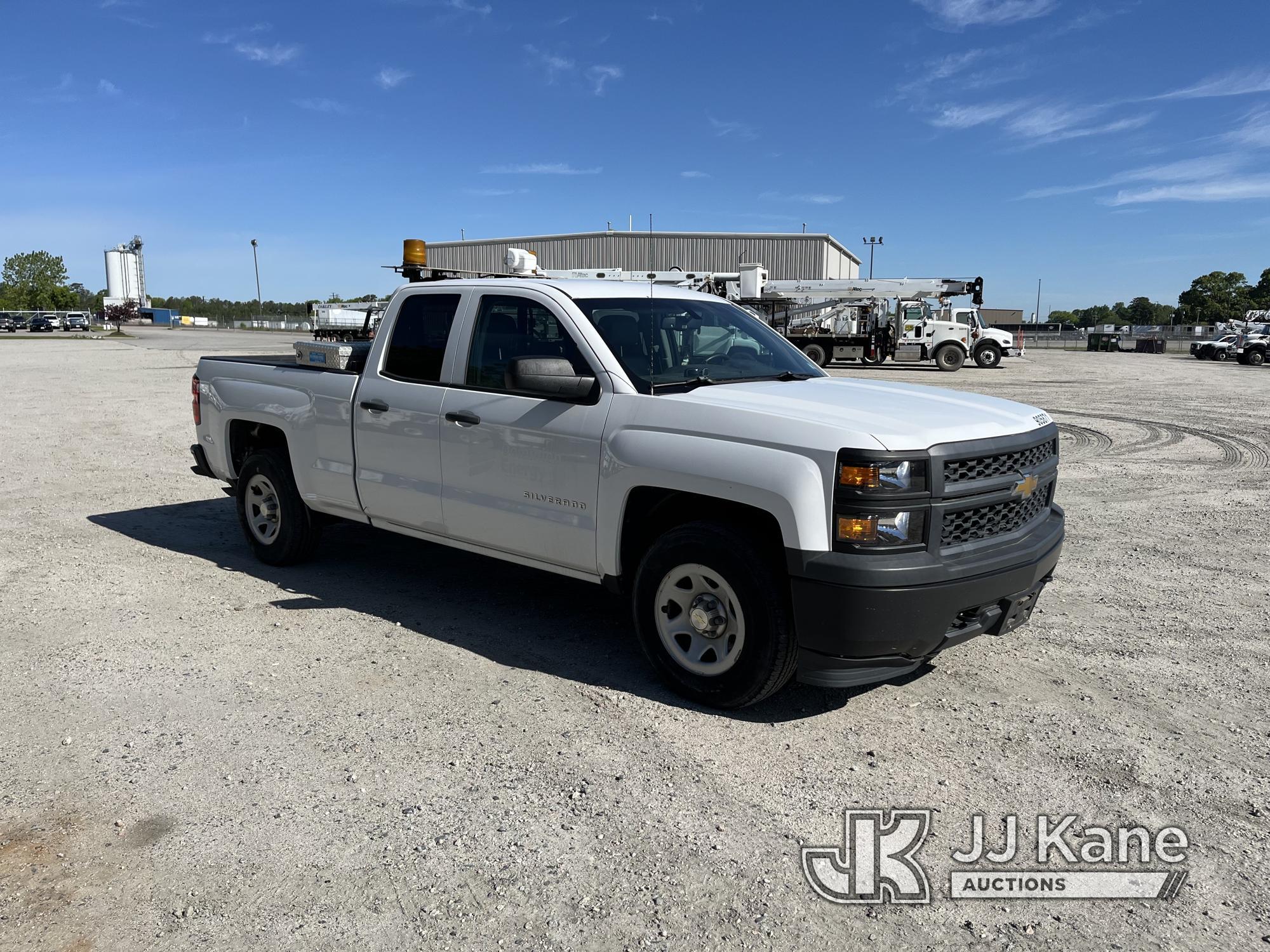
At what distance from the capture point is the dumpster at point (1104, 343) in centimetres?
5503

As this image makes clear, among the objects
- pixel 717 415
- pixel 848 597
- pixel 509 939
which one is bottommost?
pixel 509 939

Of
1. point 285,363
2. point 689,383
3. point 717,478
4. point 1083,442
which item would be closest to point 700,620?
point 717,478

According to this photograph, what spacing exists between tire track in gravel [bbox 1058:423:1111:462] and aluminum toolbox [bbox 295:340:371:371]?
29.3 feet

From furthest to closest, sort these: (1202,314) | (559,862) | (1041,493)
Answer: (1202,314)
(1041,493)
(559,862)

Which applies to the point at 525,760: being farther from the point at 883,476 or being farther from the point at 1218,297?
the point at 1218,297

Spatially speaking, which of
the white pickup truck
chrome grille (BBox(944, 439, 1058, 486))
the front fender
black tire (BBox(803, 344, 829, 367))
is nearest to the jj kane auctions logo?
the white pickup truck

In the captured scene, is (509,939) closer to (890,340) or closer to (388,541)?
(388,541)

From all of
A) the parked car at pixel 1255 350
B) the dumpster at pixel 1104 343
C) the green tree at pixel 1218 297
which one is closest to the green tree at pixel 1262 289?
the green tree at pixel 1218 297

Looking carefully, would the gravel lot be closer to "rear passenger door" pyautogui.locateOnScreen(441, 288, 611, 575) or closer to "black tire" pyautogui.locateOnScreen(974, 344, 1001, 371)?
"rear passenger door" pyautogui.locateOnScreen(441, 288, 611, 575)

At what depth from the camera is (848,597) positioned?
12.0ft

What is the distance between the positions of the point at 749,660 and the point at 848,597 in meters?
0.58

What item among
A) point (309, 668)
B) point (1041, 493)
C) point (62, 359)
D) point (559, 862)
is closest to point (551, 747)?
point (559, 862)

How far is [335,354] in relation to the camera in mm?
6102

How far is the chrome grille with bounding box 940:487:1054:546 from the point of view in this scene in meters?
3.86
